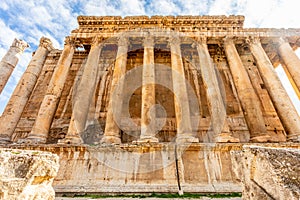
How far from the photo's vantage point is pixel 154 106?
9.87 m

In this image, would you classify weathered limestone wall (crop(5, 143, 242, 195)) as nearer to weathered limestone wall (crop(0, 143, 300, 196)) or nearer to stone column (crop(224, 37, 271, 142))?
weathered limestone wall (crop(0, 143, 300, 196))

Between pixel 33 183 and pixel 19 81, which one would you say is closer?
pixel 33 183

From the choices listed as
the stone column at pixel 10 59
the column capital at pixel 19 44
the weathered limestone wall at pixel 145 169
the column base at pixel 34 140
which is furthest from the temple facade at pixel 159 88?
the column capital at pixel 19 44

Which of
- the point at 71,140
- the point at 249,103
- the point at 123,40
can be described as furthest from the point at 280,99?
the point at 71,140

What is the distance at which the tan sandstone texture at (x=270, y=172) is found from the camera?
1.96m

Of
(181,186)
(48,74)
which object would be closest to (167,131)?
(181,186)

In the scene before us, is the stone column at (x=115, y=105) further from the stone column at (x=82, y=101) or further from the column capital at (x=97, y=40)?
the column capital at (x=97, y=40)

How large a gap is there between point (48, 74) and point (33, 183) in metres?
13.7

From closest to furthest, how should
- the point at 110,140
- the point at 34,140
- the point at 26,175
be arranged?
1. the point at 26,175
2. the point at 110,140
3. the point at 34,140

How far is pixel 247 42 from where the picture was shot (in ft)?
42.4

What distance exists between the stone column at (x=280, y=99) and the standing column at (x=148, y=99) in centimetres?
708

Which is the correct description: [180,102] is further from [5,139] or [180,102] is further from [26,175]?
[5,139]

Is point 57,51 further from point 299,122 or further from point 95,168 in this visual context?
point 299,122

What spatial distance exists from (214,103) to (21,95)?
472 inches
